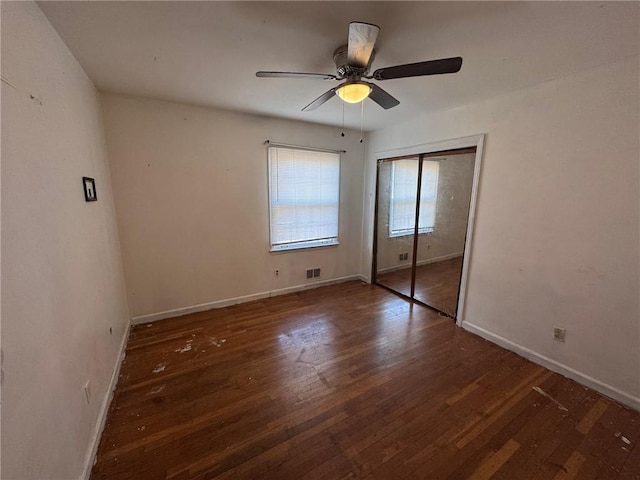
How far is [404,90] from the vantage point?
2.29 metres

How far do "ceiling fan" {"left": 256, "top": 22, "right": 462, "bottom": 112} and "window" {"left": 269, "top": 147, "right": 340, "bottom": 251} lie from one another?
160 cm

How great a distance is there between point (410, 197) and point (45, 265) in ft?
11.3

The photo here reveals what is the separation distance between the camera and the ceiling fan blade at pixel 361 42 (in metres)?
1.17

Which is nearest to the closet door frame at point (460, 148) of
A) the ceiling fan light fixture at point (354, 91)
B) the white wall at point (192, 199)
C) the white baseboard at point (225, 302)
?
the white wall at point (192, 199)

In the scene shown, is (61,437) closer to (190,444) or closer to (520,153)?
(190,444)

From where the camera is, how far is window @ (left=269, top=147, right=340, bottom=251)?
11.0 ft

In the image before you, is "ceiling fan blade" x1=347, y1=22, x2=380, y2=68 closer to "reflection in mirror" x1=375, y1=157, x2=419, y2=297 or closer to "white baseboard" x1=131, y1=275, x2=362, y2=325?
"reflection in mirror" x1=375, y1=157, x2=419, y2=297

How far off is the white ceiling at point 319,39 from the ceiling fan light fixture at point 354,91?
0.24 m

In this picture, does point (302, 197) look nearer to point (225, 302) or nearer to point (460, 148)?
point (225, 302)

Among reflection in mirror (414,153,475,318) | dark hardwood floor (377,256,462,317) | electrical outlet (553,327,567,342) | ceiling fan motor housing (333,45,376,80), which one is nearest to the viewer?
ceiling fan motor housing (333,45,376,80)

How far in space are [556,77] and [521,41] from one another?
0.74 m

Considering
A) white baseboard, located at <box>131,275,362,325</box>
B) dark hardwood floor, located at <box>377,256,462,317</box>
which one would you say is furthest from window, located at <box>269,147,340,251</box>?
dark hardwood floor, located at <box>377,256,462,317</box>

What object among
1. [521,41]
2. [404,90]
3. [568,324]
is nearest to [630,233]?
[568,324]

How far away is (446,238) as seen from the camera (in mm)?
3193
